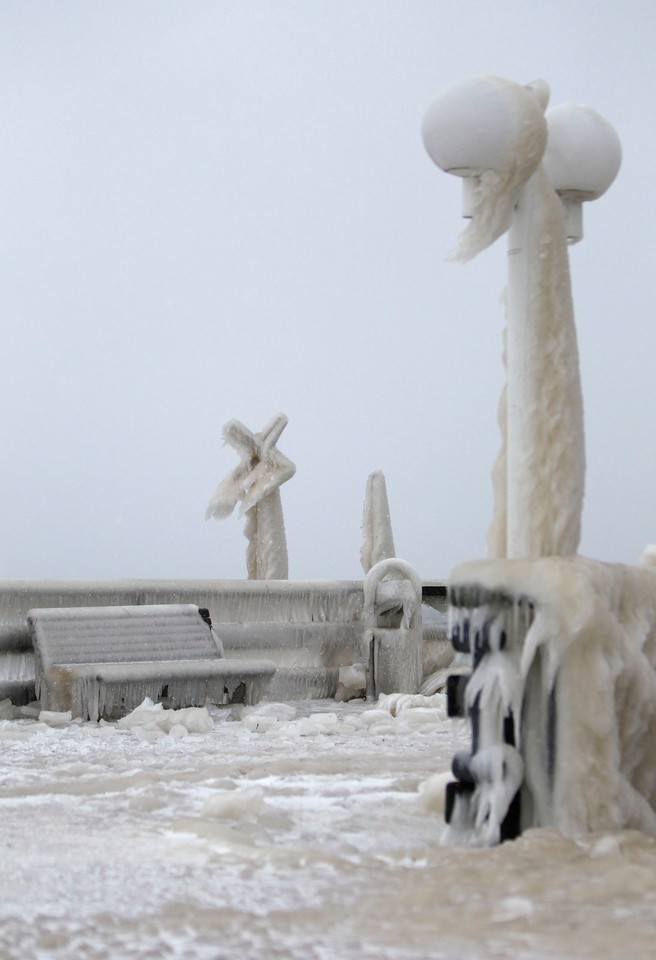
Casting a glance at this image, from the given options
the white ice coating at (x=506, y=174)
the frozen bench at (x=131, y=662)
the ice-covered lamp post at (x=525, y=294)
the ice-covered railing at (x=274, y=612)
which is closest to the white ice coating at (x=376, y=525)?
the ice-covered railing at (x=274, y=612)

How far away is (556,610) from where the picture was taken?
9.66 feet

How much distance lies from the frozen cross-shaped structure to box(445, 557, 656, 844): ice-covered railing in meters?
8.38

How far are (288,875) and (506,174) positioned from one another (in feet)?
7.21

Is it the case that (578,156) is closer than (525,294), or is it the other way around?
(525,294)

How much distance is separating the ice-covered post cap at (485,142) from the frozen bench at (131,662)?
417 cm

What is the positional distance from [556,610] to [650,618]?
0.45 m

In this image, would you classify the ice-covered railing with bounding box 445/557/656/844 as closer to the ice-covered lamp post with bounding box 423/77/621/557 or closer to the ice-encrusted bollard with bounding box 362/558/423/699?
the ice-covered lamp post with bounding box 423/77/621/557

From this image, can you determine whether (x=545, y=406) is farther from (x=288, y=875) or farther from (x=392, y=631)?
(x=392, y=631)

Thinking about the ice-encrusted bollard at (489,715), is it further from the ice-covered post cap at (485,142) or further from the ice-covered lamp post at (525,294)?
the ice-covered post cap at (485,142)

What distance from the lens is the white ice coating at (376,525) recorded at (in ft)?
39.7

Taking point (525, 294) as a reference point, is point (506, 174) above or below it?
above

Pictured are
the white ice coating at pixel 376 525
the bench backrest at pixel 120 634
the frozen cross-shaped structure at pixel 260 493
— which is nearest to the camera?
the bench backrest at pixel 120 634

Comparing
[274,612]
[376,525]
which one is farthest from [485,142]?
[376,525]

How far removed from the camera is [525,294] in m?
3.83
